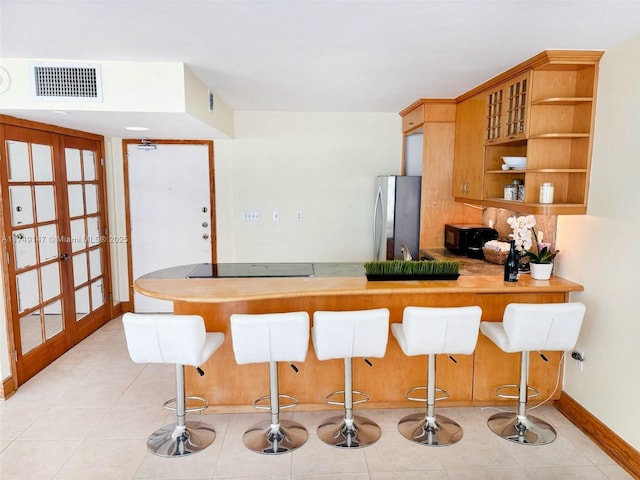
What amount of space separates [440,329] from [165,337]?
156cm

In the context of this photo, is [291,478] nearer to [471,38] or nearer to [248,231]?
[471,38]

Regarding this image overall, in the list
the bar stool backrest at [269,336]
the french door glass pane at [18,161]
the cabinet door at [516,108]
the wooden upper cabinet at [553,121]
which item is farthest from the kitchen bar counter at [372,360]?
the french door glass pane at [18,161]

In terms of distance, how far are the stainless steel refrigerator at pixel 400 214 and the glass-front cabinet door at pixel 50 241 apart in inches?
120

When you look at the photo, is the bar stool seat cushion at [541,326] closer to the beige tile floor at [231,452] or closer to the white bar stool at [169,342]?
the beige tile floor at [231,452]

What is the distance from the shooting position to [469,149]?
13.3ft

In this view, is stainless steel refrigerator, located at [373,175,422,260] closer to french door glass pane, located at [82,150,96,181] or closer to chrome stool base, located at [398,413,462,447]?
chrome stool base, located at [398,413,462,447]

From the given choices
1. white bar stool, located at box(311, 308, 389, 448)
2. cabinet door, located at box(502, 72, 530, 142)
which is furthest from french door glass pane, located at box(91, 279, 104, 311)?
cabinet door, located at box(502, 72, 530, 142)

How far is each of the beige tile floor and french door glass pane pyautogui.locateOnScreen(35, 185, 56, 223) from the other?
144cm

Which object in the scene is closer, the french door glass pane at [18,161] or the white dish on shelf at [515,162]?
the white dish on shelf at [515,162]

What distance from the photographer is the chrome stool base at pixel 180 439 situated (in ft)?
8.99

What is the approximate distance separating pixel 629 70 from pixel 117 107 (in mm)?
3047

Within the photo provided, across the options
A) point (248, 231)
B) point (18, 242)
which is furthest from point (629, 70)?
point (18, 242)

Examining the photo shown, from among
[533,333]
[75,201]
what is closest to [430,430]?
[533,333]

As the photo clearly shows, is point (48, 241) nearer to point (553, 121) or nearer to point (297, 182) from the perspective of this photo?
point (297, 182)
